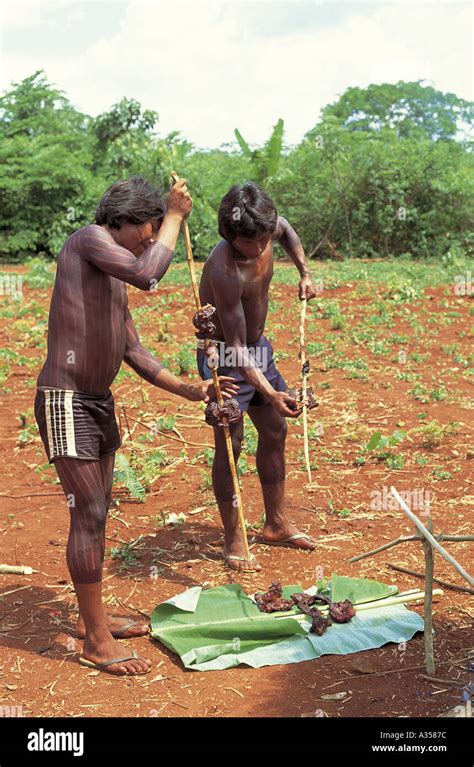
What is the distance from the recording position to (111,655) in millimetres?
3346

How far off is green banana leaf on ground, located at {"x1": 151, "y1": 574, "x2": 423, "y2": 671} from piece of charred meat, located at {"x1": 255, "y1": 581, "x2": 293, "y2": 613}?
26mm

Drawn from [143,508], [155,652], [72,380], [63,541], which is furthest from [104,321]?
[143,508]

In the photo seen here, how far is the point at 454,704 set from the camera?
2.95 metres

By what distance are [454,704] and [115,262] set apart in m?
1.87

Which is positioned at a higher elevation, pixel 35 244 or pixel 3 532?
pixel 35 244

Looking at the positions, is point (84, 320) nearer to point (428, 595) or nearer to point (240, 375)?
point (240, 375)

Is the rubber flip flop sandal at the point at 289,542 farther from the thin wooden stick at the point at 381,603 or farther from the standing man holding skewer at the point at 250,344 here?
the thin wooden stick at the point at 381,603

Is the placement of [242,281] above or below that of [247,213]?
below

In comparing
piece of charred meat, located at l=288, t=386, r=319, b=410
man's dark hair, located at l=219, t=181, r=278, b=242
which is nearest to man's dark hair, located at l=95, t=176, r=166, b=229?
man's dark hair, located at l=219, t=181, r=278, b=242

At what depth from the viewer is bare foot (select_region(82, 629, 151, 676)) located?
331 centimetres

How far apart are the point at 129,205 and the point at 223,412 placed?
36.7 inches

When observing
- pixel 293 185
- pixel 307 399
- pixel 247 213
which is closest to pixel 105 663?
pixel 307 399

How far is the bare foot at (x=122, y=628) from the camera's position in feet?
11.8

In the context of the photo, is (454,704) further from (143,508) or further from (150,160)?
(150,160)
